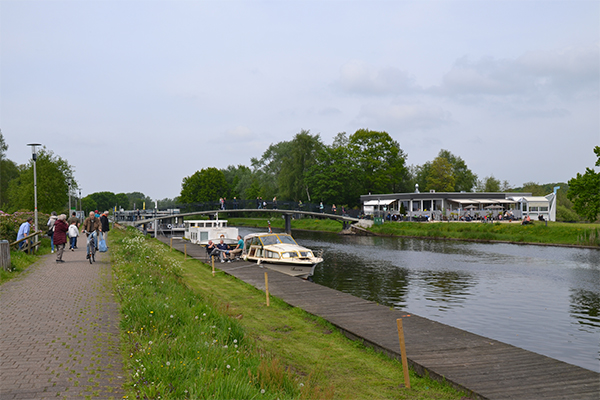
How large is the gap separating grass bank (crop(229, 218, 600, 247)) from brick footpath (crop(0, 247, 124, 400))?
132 ft

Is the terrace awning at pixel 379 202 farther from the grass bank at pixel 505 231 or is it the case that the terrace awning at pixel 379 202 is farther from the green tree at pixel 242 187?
the green tree at pixel 242 187

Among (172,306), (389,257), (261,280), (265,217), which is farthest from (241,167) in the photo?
(172,306)

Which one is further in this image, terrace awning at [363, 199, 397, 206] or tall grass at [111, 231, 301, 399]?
terrace awning at [363, 199, 397, 206]

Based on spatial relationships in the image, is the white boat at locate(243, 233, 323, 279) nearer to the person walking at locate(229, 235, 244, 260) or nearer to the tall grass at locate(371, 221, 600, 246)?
the person walking at locate(229, 235, 244, 260)

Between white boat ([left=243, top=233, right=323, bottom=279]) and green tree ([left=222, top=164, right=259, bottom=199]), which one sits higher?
green tree ([left=222, top=164, right=259, bottom=199])

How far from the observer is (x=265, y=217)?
97.8 metres

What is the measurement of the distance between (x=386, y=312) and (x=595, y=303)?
36.6ft

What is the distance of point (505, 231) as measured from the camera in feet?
159

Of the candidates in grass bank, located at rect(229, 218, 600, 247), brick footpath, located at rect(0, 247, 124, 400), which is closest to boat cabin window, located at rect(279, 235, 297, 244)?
brick footpath, located at rect(0, 247, 124, 400)

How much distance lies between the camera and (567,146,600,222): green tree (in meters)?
44.1

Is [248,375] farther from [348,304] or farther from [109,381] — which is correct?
[348,304]

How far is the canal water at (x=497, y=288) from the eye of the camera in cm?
1495

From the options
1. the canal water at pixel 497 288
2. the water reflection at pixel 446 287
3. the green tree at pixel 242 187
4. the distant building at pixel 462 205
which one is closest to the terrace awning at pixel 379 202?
the distant building at pixel 462 205

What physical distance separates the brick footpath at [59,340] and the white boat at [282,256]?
11489 millimetres
